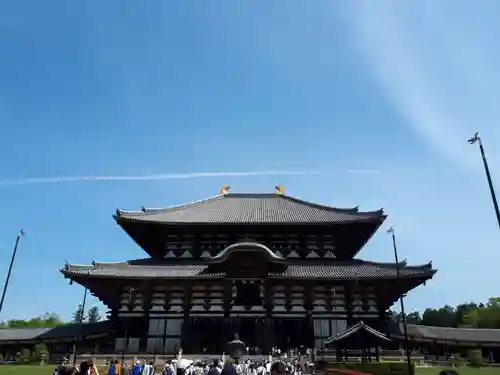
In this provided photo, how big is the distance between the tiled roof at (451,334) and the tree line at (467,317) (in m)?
33.7

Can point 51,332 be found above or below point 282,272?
below

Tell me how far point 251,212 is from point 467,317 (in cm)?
6083

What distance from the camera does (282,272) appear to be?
35.5 m

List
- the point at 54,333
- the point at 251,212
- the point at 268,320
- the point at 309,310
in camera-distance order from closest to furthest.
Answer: the point at 268,320, the point at 309,310, the point at 54,333, the point at 251,212

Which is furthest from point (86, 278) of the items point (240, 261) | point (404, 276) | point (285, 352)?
point (404, 276)

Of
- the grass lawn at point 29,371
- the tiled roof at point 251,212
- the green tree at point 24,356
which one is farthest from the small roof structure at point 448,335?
the green tree at point 24,356

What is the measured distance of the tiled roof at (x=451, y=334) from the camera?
3603 centimetres

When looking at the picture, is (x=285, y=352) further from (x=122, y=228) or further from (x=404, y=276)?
(x=122, y=228)

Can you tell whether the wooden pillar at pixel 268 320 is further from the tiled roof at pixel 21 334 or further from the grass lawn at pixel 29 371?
the tiled roof at pixel 21 334

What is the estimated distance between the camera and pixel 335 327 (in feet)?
114

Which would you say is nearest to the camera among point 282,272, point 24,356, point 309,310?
point 309,310

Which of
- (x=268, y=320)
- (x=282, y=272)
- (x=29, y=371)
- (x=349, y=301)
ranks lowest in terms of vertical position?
(x=29, y=371)

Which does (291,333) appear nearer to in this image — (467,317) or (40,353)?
(40,353)

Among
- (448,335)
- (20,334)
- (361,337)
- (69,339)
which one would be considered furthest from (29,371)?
(448,335)
